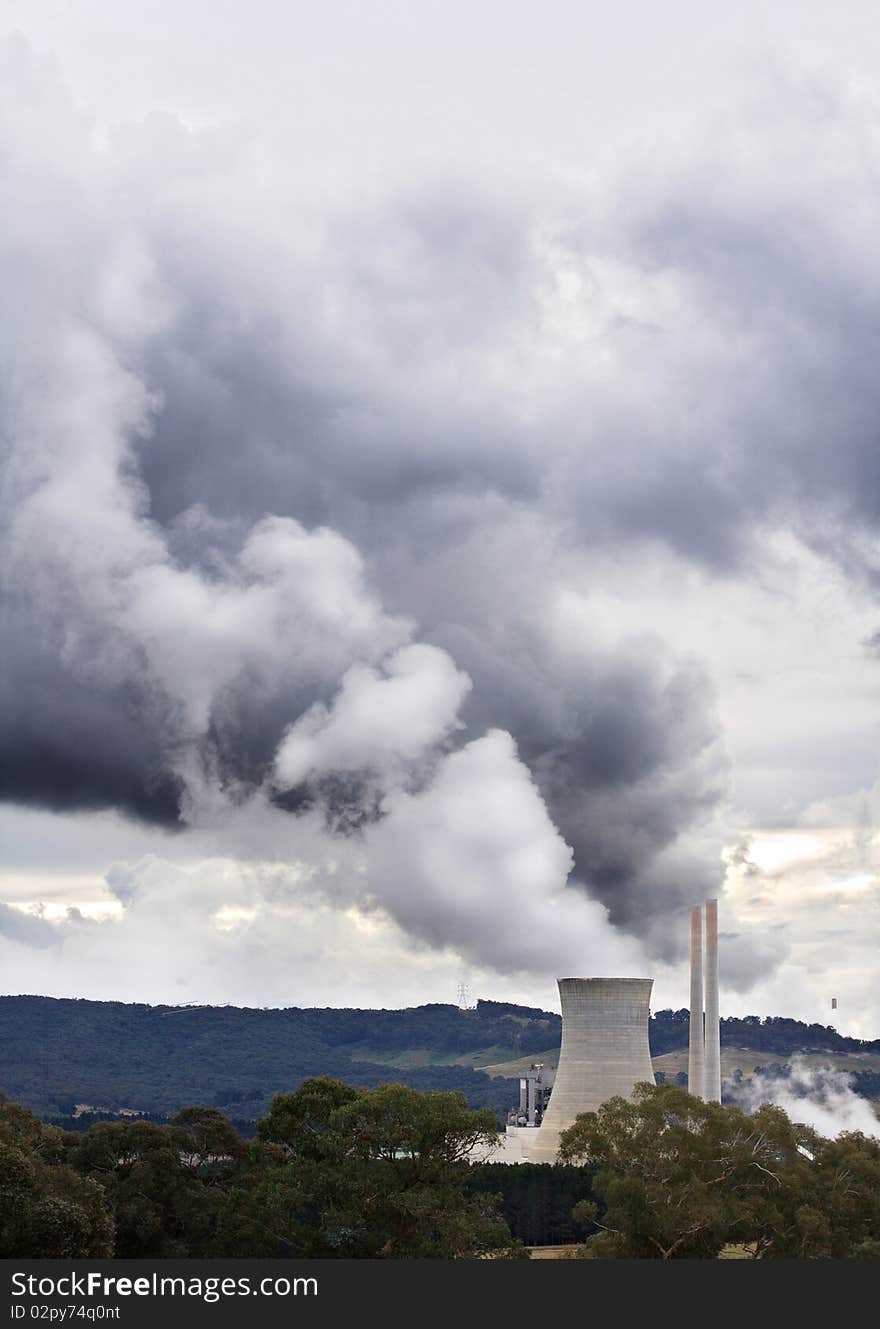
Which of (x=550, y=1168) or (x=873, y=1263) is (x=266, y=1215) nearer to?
(x=873, y=1263)

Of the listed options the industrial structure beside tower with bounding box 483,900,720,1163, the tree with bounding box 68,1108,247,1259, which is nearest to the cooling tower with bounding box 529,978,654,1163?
the industrial structure beside tower with bounding box 483,900,720,1163

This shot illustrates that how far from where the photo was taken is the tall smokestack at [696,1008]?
505 feet

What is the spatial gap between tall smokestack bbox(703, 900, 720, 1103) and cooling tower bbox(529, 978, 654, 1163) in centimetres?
3286

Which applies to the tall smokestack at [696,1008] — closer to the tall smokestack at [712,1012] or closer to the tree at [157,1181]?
the tall smokestack at [712,1012]

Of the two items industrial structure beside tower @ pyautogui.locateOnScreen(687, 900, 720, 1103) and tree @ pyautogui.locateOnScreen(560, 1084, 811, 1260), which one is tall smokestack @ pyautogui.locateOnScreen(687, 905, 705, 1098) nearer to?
industrial structure beside tower @ pyautogui.locateOnScreen(687, 900, 720, 1103)

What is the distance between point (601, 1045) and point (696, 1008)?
39.2 metres

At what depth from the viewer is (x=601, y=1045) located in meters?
119

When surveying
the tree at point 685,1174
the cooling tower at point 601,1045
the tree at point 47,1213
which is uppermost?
the cooling tower at point 601,1045

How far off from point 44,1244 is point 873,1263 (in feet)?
101

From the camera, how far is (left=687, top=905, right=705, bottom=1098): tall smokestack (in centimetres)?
15400

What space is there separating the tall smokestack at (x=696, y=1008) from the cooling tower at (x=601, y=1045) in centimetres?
3476

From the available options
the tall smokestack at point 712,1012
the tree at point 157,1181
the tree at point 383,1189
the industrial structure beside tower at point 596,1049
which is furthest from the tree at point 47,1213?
the tall smokestack at point 712,1012

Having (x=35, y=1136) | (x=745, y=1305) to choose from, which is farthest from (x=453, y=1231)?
(x=35, y=1136)

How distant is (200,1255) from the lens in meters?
72.8
